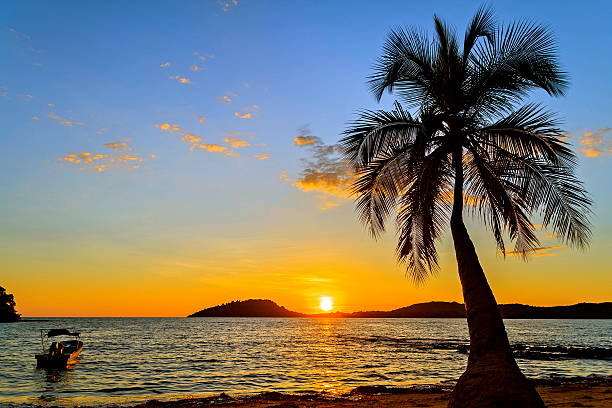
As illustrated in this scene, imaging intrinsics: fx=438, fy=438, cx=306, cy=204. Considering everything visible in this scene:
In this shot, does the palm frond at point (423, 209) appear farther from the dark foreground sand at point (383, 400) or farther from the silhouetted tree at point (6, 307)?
the silhouetted tree at point (6, 307)

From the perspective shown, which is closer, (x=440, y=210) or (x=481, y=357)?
(x=481, y=357)

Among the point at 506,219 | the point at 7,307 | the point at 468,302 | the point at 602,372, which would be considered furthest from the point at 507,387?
the point at 7,307

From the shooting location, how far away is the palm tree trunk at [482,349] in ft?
26.0

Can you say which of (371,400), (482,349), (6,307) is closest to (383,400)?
(371,400)

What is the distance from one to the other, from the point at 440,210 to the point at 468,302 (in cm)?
304

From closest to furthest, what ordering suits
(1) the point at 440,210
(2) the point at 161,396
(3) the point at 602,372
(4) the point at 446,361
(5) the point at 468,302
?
1. (5) the point at 468,302
2. (1) the point at 440,210
3. (2) the point at 161,396
4. (3) the point at 602,372
5. (4) the point at 446,361

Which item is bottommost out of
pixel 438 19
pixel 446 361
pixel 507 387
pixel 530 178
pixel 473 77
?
pixel 446 361

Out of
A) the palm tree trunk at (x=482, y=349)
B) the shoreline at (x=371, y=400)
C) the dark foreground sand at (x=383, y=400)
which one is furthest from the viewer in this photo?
the shoreline at (x=371, y=400)

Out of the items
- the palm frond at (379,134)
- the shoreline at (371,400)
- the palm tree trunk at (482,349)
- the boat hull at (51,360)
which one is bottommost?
the boat hull at (51,360)

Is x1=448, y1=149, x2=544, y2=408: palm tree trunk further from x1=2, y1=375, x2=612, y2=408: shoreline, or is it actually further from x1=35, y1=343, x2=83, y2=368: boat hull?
x1=35, y1=343, x2=83, y2=368: boat hull

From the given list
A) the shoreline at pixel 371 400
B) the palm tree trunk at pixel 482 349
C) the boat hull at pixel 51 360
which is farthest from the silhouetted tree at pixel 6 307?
the palm tree trunk at pixel 482 349

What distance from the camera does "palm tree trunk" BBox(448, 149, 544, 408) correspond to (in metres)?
7.91

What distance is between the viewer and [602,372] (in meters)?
31.1

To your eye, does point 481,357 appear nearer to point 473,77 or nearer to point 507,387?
point 507,387
